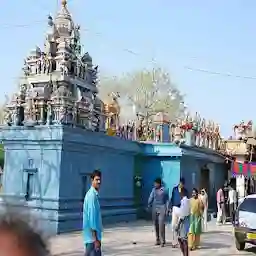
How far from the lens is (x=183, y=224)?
902 centimetres

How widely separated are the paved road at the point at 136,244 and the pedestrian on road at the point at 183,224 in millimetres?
983

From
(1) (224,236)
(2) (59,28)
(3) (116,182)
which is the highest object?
(2) (59,28)

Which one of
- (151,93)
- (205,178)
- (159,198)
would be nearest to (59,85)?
(159,198)

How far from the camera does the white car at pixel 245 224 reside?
10.5 meters

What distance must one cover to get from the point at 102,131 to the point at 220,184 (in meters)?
9.28

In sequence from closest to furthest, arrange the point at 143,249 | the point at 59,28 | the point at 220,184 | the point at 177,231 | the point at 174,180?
1. the point at 177,231
2. the point at 143,249
3. the point at 59,28
4. the point at 174,180
5. the point at 220,184

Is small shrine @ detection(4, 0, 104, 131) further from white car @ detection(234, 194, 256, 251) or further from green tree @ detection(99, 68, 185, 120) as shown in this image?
green tree @ detection(99, 68, 185, 120)

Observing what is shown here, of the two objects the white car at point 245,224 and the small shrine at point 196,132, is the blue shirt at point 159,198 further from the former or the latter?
the small shrine at point 196,132

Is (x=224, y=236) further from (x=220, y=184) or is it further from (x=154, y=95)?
(x=154, y=95)

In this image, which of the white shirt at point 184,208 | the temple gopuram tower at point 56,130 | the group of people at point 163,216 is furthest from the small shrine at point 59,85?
the white shirt at point 184,208

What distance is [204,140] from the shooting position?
1950 cm

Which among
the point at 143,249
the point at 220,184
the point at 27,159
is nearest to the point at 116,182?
the point at 27,159

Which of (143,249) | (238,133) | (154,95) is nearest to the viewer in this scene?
(143,249)

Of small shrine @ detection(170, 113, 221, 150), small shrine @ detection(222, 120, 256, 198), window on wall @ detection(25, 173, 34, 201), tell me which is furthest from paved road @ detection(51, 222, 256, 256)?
small shrine @ detection(222, 120, 256, 198)
